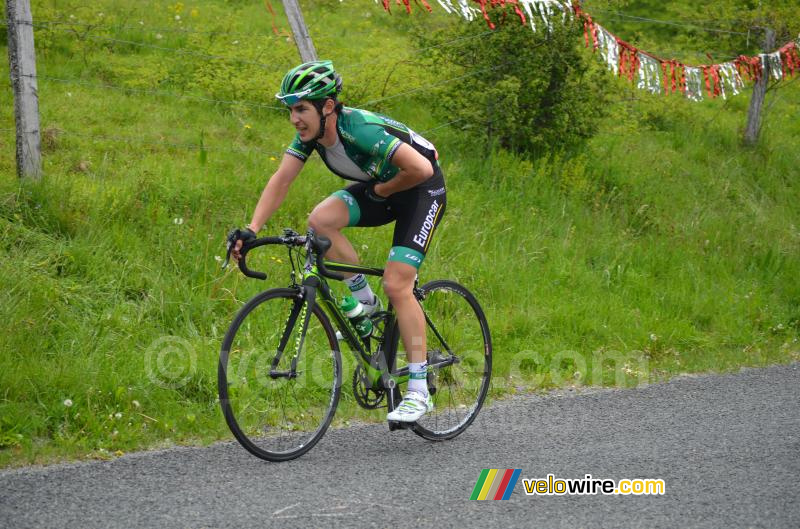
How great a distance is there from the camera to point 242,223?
7.96 metres

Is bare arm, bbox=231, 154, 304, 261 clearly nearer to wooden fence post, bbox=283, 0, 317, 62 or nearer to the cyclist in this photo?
the cyclist

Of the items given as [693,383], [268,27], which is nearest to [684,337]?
[693,383]

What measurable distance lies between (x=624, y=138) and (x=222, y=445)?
30.6ft

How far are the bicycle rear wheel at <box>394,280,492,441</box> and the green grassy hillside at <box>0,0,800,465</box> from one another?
63 centimetres

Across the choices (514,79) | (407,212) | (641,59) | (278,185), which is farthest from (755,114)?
(278,185)

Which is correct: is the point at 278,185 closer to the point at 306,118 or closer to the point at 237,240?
the point at 306,118

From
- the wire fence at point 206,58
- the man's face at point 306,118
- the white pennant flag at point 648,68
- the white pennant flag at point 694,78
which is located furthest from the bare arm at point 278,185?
the white pennant flag at point 694,78

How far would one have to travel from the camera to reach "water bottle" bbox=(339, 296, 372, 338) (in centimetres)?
511

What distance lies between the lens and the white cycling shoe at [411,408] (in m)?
5.12

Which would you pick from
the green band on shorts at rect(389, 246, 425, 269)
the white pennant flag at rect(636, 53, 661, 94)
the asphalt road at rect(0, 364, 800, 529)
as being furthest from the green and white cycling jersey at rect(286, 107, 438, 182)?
the white pennant flag at rect(636, 53, 661, 94)

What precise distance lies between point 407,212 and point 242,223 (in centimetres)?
312

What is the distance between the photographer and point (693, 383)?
7086 mm

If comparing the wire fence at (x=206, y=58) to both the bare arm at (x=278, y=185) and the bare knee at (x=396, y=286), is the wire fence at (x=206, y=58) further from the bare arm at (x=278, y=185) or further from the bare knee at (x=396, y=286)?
the bare knee at (x=396, y=286)

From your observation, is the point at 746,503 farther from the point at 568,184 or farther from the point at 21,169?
the point at 568,184
